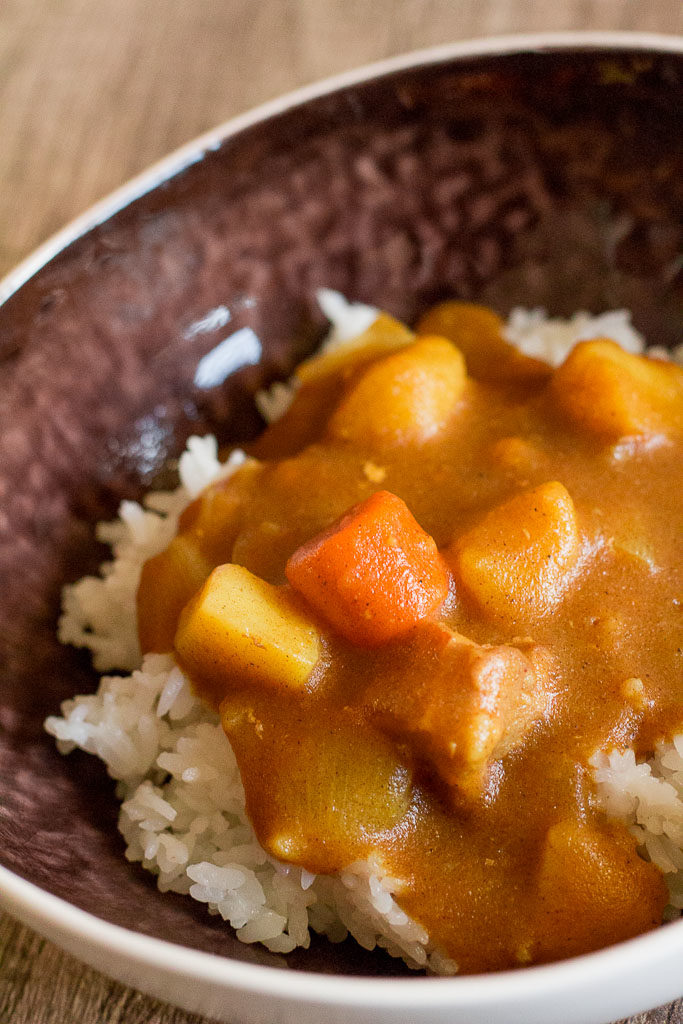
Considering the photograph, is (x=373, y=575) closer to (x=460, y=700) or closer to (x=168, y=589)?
(x=460, y=700)

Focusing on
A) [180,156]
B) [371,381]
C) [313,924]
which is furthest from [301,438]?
[313,924]

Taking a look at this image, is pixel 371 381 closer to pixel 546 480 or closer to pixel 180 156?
pixel 546 480

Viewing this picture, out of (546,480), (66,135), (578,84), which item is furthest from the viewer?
(66,135)

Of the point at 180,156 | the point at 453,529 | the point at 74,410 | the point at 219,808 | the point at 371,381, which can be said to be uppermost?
the point at 180,156

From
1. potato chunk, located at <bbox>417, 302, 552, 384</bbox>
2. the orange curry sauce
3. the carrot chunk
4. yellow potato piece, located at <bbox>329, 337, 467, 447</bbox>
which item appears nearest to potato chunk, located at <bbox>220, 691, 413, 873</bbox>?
the orange curry sauce

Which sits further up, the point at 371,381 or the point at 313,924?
the point at 371,381

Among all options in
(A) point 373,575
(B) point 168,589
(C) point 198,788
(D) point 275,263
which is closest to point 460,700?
(A) point 373,575

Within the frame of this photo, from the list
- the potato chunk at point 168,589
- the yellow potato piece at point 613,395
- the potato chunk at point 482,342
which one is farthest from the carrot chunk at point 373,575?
the potato chunk at point 482,342

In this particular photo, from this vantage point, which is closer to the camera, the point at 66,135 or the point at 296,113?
the point at 296,113
